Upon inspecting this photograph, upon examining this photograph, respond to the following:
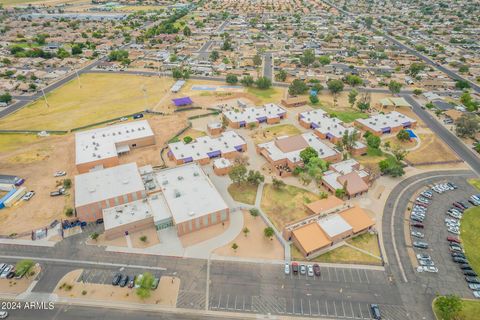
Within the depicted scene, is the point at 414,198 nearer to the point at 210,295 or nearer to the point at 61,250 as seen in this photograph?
the point at 210,295

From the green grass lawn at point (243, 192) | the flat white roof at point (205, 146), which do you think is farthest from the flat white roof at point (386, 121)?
the green grass lawn at point (243, 192)

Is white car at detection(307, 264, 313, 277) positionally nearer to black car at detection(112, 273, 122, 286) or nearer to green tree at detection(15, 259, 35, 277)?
black car at detection(112, 273, 122, 286)

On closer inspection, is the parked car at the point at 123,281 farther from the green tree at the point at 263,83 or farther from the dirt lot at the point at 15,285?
the green tree at the point at 263,83

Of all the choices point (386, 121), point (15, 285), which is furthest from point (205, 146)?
point (386, 121)

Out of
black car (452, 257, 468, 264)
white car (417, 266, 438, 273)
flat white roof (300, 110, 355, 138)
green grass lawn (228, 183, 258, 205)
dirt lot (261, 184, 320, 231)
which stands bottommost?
white car (417, 266, 438, 273)

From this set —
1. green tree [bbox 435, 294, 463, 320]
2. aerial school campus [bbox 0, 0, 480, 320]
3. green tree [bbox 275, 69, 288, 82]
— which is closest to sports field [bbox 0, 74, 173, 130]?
aerial school campus [bbox 0, 0, 480, 320]

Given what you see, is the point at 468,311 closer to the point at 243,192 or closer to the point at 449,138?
the point at 243,192
